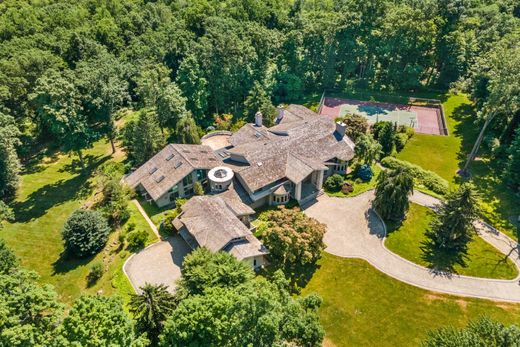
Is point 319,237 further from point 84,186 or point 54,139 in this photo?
point 54,139

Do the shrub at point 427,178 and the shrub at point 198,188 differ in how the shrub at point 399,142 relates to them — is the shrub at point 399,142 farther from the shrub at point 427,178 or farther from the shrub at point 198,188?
the shrub at point 198,188

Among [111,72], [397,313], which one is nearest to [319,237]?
[397,313]

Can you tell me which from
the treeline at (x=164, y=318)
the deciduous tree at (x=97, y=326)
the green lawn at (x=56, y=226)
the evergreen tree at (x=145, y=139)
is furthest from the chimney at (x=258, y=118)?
the deciduous tree at (x=97, y=326)

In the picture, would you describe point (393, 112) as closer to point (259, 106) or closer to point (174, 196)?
point (259, 106)

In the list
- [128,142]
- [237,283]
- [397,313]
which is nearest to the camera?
[237,283]

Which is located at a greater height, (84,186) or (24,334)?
(24,334)
